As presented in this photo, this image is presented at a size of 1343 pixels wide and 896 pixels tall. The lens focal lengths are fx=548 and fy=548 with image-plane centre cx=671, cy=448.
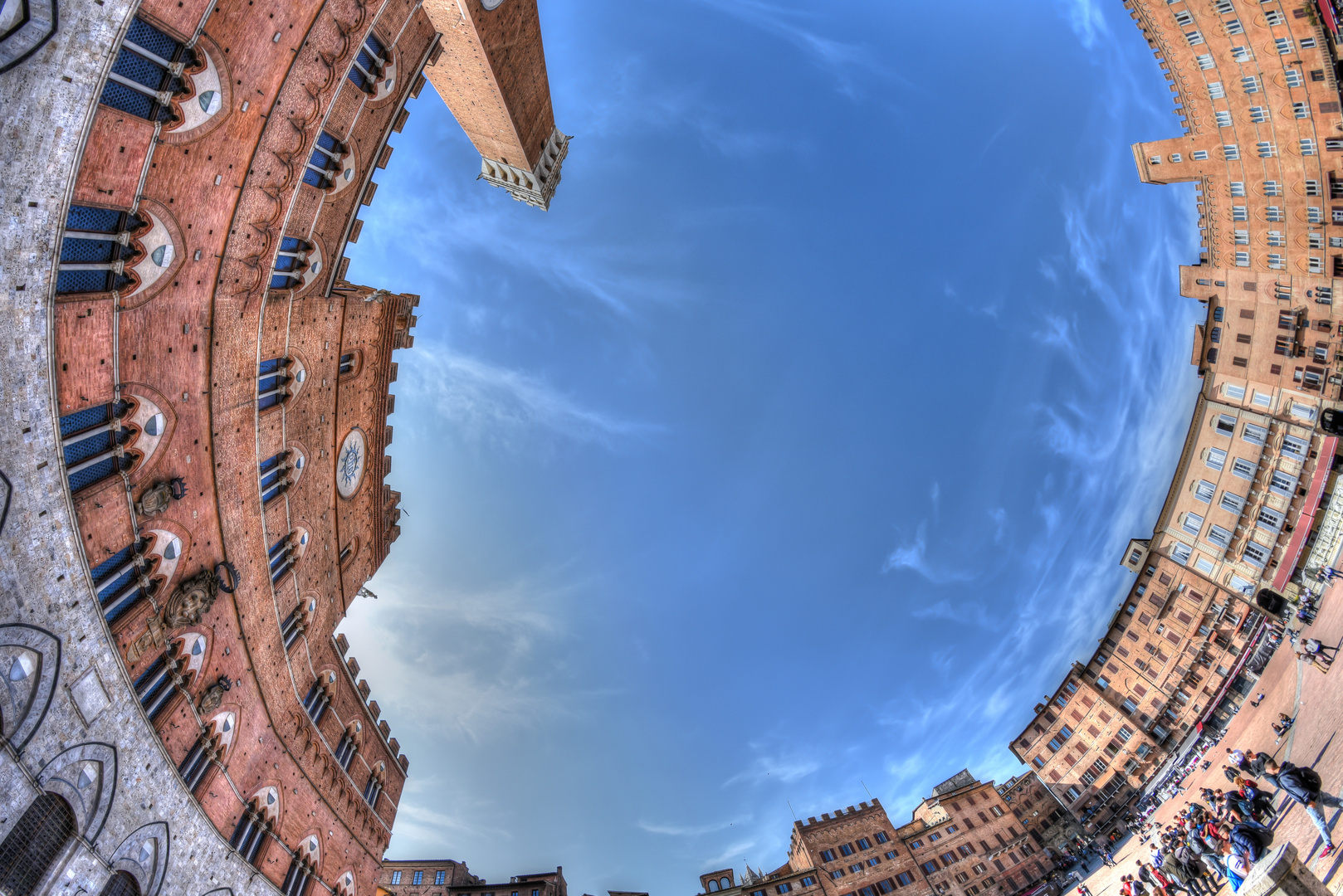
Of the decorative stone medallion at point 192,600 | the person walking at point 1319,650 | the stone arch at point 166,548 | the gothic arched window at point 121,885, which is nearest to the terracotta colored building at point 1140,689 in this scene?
the person walking at point 1319,650

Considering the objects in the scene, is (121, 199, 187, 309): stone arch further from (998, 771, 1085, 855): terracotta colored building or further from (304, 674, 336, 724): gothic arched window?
(998, 771, 1085, 855): terracotta colored building

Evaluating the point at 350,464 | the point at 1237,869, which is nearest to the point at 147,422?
the point at 350,464

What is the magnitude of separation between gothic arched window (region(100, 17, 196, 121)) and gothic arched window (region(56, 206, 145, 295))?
10.1 feet

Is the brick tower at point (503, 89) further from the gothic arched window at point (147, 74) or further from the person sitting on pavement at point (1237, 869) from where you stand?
the person sitting on pavement at point (1237, 869)

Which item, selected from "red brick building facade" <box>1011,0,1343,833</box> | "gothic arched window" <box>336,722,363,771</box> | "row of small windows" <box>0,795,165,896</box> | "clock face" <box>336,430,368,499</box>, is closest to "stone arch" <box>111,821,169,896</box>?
"row of small windows" <box>0,795,165,896</box>

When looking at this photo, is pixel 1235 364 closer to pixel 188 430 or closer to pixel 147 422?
pixel 188 430

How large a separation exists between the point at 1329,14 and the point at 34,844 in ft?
244

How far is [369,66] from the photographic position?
24906 millimetres

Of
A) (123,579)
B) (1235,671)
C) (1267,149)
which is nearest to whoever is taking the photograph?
(123,579)

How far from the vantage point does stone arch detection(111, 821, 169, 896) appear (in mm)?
17391

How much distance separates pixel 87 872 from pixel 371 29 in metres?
32.2

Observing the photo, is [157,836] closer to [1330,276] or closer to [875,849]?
[875,849]

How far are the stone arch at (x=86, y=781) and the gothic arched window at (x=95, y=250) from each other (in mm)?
13133

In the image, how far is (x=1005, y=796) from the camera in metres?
62.7
